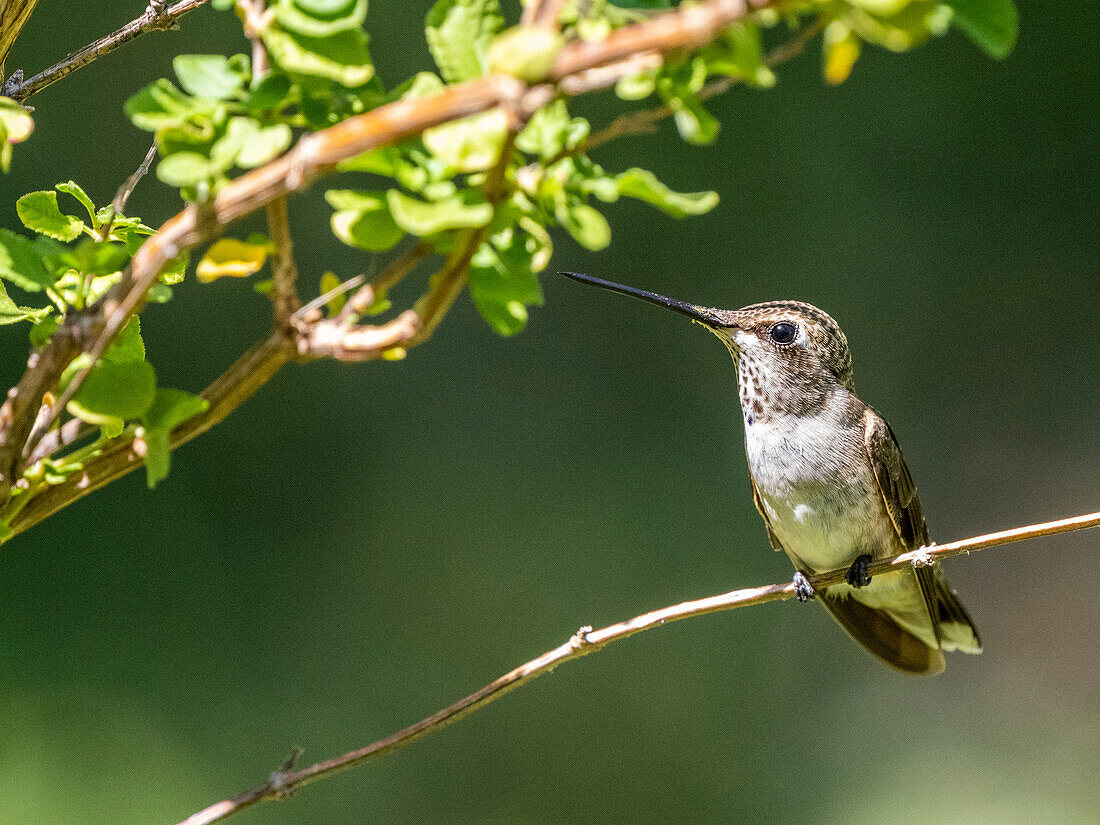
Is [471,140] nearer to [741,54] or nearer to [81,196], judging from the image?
[741,54]

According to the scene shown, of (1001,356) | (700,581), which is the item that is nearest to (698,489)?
(700,581)

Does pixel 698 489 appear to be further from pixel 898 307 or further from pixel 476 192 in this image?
pixel 476 192

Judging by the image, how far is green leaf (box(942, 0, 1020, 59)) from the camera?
653 mm

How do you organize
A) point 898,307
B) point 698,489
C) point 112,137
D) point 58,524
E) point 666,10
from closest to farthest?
point 666,10 → point 58,524 → point 112,137 → point 698,489 → point 898,307

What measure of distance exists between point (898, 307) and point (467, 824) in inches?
139

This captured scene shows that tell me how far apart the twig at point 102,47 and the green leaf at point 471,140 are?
0.65 meters

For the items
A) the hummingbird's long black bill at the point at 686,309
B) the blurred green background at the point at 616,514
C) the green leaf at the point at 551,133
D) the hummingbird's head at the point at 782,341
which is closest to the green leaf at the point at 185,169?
the green leaf at the point at 551,133

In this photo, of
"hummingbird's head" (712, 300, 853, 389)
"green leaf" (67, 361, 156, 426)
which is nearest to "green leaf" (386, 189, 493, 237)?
"green leaf" (67, 361, 156, 426)

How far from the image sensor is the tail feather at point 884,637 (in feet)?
9.20

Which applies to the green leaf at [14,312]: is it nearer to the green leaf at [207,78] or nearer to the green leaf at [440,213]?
the green leaf at [207,78]

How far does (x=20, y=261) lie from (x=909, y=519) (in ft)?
7.42

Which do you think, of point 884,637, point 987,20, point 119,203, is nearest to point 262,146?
point 119,203

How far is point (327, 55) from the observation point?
658mm

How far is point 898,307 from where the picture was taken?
5.69 metres
